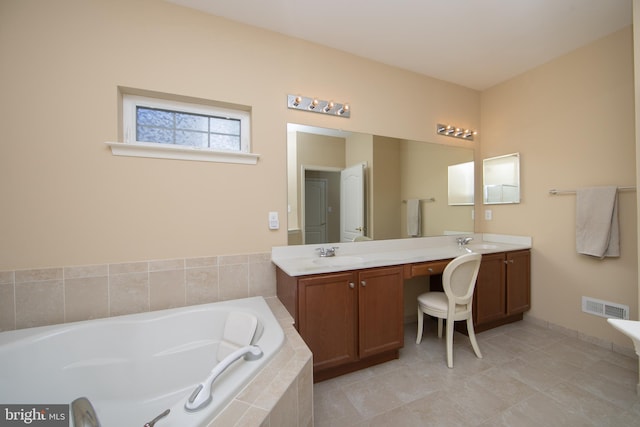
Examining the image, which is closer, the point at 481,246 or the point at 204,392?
the point at 204,392

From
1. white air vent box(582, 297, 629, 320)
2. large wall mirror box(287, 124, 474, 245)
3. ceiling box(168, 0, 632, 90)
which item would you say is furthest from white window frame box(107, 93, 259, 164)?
A: white air vent box(582, 297, 629, 320)

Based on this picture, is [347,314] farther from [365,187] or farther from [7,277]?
[7,277]

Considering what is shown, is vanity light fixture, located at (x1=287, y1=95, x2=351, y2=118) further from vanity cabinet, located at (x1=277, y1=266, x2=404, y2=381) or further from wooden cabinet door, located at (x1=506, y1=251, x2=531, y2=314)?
wooden cabinet door, located at (x1=506, y1=251, x2=531, y2=314)

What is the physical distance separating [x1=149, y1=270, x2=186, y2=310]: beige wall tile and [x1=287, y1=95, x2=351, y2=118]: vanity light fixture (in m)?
1.54

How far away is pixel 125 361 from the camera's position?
131 centimetres

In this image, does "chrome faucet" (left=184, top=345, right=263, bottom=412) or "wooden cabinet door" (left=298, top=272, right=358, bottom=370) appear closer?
"chrome faucet" (left=184, top=345, right=263, bottom=412)

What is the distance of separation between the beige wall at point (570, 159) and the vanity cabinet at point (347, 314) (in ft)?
5.82

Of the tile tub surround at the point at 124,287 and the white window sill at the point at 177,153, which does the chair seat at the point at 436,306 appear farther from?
the white window sill at the point at 177,153

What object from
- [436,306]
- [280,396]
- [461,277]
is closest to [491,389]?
[436,306]

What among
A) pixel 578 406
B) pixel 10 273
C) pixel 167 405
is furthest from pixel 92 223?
pixel 578 406

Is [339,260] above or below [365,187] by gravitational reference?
below

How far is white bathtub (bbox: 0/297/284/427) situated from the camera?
1.12 m

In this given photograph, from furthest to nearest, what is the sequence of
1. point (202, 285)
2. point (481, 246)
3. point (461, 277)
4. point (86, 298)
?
point (481, 246) → point (461, 277) → point (202, 285) → point (86, 298)

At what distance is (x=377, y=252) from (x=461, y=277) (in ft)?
2.38
